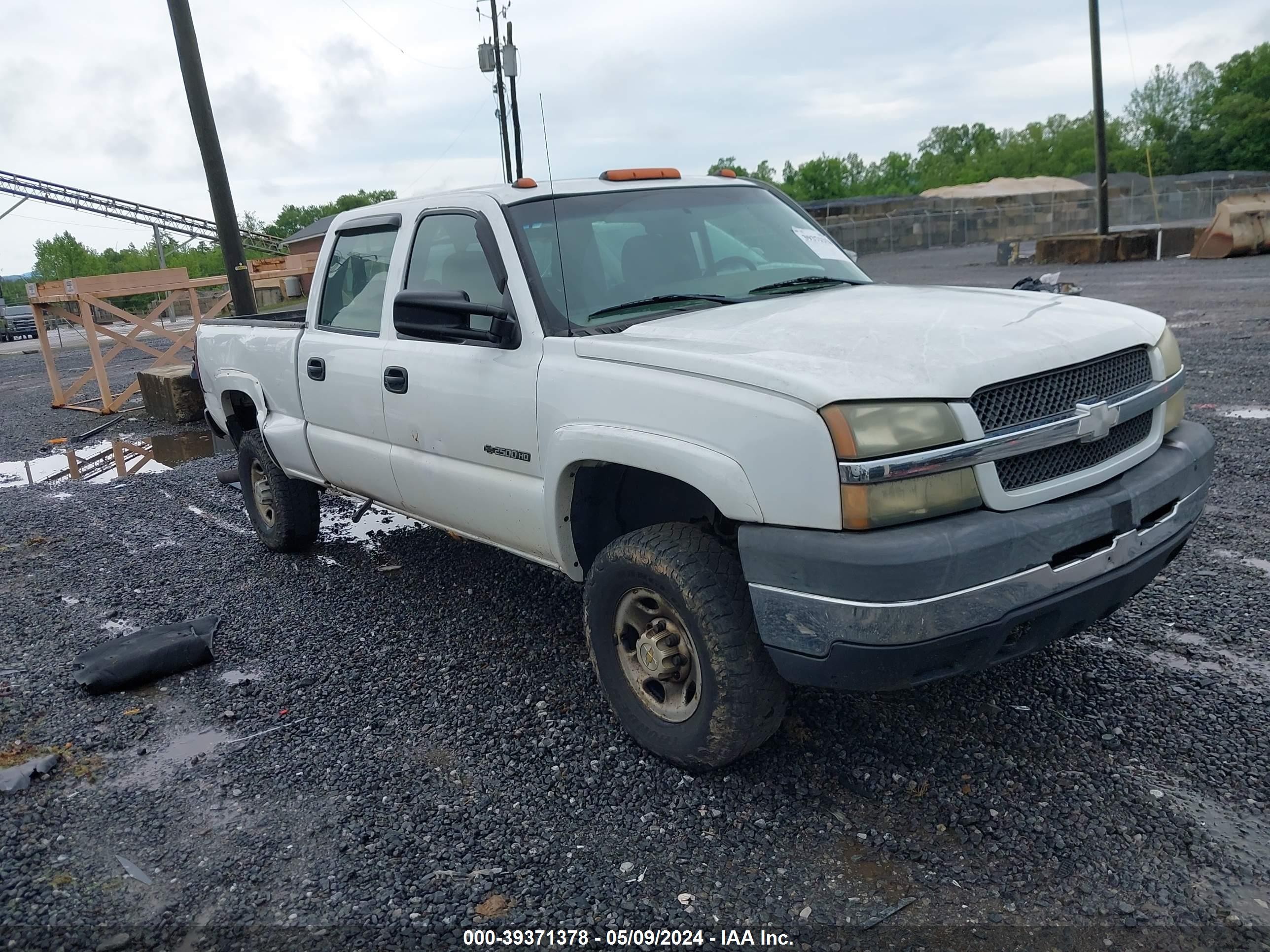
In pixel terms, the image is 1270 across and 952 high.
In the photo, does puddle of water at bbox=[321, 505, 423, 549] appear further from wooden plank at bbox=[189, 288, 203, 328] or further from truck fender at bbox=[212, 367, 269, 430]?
wooden plank at bbox=[189, 288, 203, 328]

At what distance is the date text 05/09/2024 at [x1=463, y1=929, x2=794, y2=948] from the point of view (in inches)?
99.0

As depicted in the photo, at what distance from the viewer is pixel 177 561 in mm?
6199

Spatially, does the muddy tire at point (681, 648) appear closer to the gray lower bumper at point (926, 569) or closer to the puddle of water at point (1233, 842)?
the gray lower bumper at point (926, 569)

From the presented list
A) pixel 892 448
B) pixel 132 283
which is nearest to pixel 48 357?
pixel 132 283

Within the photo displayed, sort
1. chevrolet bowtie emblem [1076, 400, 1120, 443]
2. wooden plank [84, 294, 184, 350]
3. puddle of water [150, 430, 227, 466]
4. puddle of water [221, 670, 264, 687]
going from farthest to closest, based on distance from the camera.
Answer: wooden plank [84, 294, 184, 350] → puddle of water [150, 430, 227, 466] → puddle of water [221, 670, 264, 687] → chevrolet bowtie emblem [1076, 400, 1120, 443]

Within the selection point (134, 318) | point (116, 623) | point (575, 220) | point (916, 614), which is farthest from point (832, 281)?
point (134, 318)

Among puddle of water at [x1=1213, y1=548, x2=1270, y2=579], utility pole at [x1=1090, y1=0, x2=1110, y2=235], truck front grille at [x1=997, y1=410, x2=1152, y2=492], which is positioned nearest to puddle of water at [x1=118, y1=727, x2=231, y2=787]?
truck front grille at [x1=997, y1=410, x2=1152, y2=492]

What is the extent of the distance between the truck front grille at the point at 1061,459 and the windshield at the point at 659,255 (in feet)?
4.61

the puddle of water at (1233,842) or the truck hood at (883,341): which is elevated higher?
the truck hood at (883,341)

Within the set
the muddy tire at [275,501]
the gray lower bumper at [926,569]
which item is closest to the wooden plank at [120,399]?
the muddy tire at [275,501]

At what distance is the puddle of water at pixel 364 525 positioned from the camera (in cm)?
646

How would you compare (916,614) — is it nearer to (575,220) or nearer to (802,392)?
(802,392)

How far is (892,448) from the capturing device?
2580mm

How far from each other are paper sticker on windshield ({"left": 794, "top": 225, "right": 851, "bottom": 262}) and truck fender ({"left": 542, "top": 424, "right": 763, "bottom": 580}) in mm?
1678
